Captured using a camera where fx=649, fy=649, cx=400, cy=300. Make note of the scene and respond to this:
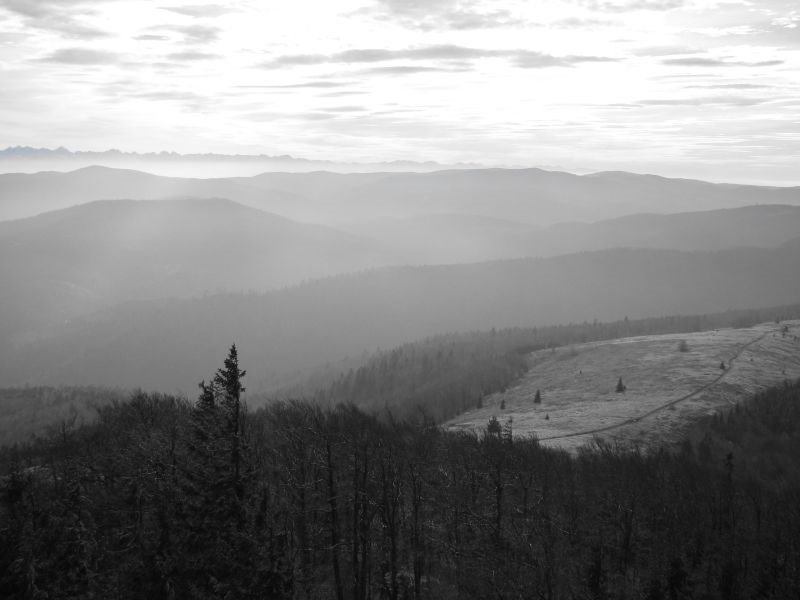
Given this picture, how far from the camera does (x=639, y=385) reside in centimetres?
12650

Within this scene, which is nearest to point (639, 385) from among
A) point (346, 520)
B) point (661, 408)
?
point (661, 408)

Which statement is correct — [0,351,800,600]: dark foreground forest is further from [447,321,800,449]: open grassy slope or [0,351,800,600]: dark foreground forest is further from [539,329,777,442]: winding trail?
[447,321,800,449]: open grassy slope

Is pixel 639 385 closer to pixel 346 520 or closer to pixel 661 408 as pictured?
pixel 661 408

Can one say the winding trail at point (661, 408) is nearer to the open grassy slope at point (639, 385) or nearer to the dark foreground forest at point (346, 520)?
the open grassy slope at point (639, 385)

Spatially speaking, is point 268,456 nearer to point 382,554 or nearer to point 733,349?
point 382,554

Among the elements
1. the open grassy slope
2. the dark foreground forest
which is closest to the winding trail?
the open grassy slope

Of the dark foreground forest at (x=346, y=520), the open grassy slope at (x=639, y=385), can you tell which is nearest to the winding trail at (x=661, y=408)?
the open grassy slope at (x=639, y=385)

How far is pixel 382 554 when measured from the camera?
4447 cm

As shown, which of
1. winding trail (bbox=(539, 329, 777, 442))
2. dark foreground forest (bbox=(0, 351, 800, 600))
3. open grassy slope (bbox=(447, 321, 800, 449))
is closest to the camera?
dark foreground forest (bbox=(0, 351, 800, 600))

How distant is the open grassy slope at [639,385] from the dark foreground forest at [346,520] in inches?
894

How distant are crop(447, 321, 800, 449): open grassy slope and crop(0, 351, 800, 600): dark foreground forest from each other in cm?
2270

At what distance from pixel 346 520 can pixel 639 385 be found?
9506cm

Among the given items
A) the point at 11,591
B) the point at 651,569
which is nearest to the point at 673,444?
the point at 651,569

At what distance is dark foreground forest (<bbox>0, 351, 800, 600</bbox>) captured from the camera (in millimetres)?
30297
